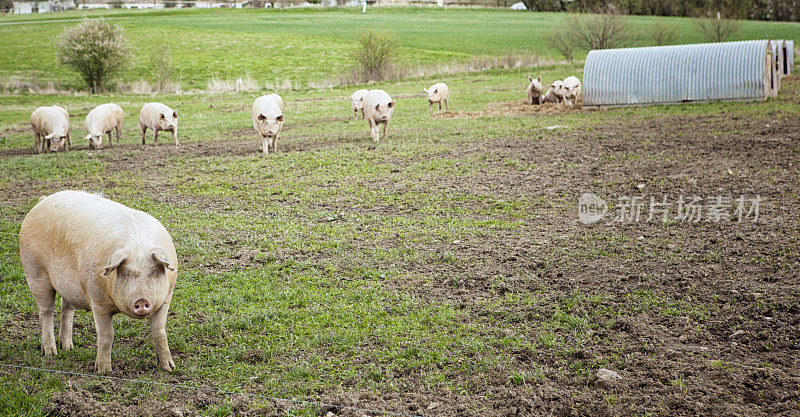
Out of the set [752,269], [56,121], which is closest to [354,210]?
[752,269]

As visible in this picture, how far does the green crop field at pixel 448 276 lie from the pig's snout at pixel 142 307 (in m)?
0.68

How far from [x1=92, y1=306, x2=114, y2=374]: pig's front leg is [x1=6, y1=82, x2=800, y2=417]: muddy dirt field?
16 centimetres

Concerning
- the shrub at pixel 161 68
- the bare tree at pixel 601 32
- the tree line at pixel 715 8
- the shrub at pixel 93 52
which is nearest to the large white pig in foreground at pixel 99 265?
the shrub at pixel 161 68

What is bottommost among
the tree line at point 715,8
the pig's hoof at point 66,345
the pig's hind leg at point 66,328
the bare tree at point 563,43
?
the pig's hoof at point 66,345

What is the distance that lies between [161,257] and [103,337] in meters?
1.01

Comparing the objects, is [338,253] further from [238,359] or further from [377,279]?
[238,359]

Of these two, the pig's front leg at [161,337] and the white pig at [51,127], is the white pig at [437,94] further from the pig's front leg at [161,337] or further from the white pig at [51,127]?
the pig's front leg at [161,337]

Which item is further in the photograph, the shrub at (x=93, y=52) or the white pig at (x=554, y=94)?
the shrub at (x=93, y=52)

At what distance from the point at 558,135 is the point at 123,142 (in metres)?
12.7

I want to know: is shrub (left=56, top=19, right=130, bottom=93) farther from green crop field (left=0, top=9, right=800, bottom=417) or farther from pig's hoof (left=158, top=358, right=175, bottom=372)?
pig's hoof (left=158, top=358, right=175, bottom=372)

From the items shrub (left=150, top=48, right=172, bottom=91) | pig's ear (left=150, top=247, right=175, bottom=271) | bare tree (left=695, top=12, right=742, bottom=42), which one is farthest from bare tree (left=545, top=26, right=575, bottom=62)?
pig's ear (left=150, top=247, right=175, bottom=271)

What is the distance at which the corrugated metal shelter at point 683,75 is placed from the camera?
1888 cm

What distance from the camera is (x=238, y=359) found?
5.33 m

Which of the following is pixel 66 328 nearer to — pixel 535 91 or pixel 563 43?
pixel 535 91
